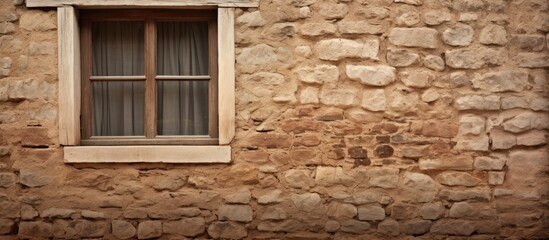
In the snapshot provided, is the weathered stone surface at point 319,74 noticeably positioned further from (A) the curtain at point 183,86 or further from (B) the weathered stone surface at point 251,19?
(A) the curtain at point 183,86

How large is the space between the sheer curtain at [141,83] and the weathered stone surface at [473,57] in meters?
1.91

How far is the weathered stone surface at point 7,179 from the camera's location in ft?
13.5

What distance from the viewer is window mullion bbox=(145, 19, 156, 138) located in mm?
4305

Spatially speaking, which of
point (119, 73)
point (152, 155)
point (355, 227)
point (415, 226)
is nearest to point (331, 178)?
point (355, 227)

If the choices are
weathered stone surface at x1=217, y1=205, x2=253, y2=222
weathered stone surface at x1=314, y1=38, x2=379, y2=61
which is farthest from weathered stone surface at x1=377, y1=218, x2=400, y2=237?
weathered stone surface at x1=314, y1=38, x2=379, y2=61

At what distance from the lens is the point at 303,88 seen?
13.6 feet

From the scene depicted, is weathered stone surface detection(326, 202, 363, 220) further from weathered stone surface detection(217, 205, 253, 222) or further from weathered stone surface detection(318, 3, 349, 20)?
weathered stone surface detection(318, 3, 349, 20)

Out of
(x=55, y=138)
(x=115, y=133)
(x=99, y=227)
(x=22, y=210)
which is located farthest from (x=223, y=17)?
(x=22, y=210)

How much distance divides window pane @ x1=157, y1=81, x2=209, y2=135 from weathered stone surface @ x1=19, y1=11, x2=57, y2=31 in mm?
919

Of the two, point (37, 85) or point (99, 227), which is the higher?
point (37, 85)

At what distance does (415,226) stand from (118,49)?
2.72m

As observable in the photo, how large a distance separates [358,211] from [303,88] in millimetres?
1026

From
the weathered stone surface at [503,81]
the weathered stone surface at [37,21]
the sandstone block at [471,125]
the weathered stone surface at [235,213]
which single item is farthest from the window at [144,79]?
the weathered stone surface at [503,81]

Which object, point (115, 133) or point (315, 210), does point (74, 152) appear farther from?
point (315, 210)
